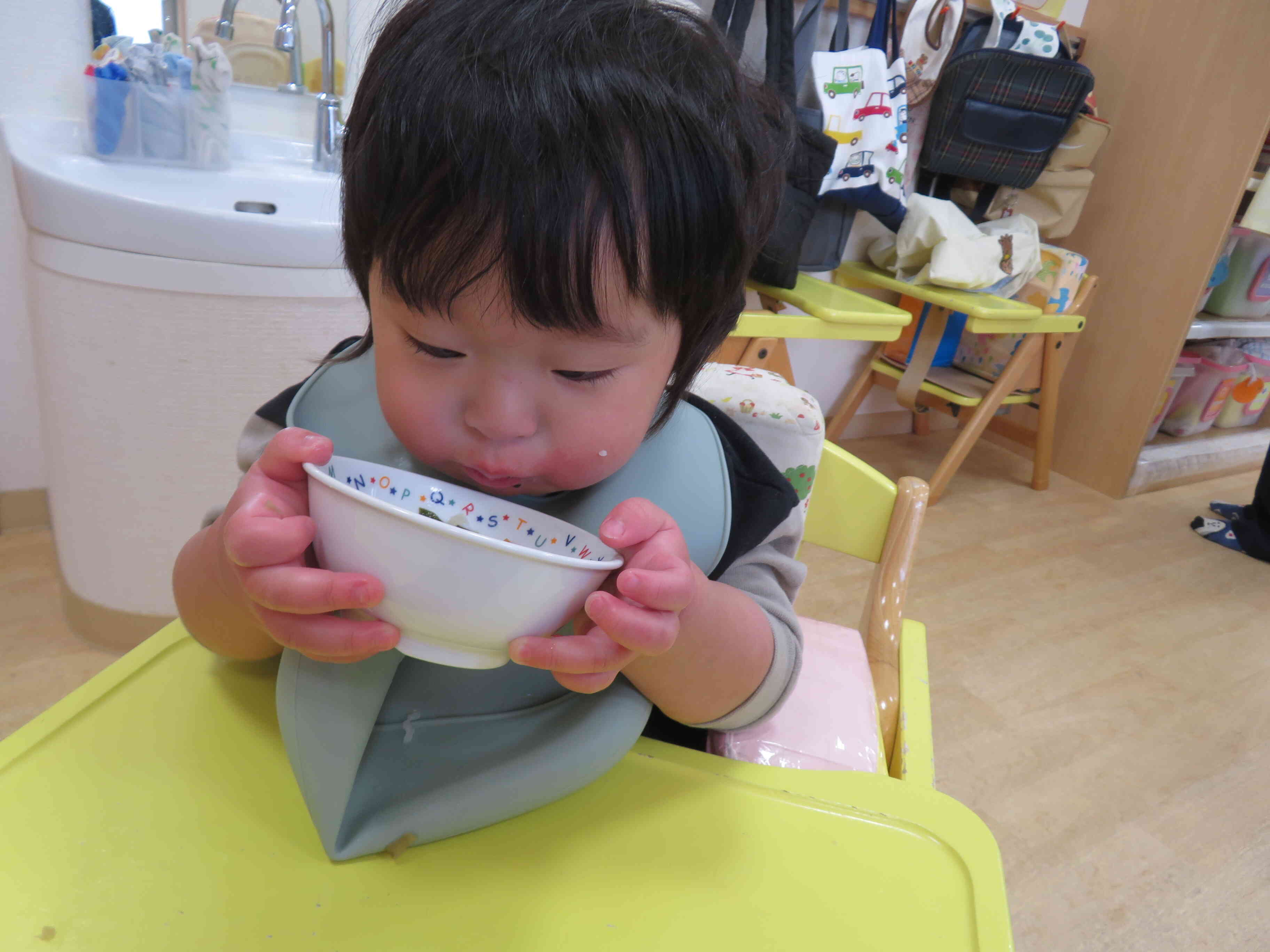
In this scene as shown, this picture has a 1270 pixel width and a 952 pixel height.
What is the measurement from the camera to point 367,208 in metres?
0.41

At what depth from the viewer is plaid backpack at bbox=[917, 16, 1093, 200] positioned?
210 cm

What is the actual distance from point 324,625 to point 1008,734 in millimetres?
1522

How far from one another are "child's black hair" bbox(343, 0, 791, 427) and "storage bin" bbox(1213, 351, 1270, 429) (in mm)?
3311

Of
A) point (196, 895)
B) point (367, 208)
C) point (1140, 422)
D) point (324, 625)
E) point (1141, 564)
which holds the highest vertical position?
point (367, 208)

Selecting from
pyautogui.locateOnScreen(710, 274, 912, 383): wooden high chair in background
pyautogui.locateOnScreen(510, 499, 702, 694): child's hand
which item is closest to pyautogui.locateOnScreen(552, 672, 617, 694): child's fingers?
pyautogui.locateOnScreen(510, 499, 702, 694): child's hand

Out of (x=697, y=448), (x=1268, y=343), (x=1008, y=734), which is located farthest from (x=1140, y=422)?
(x=697, y=448)

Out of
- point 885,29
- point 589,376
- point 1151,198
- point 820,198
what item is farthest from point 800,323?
point 1151,198

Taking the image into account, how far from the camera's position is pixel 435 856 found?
1.33 feet

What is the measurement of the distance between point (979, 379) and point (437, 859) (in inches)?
97.0

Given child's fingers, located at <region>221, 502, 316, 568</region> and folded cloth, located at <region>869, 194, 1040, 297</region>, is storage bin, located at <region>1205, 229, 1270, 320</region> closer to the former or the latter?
folded cloth, located at <region>869, 194, 1040, 297</region>

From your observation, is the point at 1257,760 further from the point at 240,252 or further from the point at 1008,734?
the point at 240,252

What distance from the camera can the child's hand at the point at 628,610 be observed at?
1.07 feet

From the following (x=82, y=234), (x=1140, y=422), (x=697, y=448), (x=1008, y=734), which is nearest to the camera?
(x=697, y=448)

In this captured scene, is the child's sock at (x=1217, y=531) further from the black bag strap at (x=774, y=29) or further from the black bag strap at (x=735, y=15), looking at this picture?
the black bag strap at (x=735, y=15)
